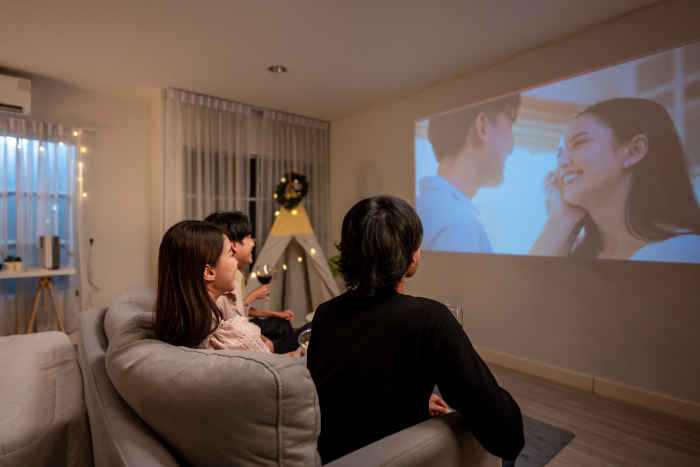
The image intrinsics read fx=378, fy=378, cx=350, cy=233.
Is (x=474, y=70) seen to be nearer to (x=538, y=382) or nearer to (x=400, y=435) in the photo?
(x=538, y=382)

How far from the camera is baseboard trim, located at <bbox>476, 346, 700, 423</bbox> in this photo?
2285mm

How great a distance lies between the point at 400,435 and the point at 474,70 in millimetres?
3224

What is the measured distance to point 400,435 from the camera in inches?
33.7

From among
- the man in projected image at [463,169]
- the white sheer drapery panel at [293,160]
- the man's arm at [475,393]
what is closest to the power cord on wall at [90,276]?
the white sheer drapery panel at [293,160]

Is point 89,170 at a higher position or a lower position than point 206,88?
lower

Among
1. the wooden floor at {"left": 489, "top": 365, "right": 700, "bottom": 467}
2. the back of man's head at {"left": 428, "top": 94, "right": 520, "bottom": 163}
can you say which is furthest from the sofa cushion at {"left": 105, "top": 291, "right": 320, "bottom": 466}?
the back of man's head at {"left": 428, "top": 94, "right": 520, "bottom": 163}

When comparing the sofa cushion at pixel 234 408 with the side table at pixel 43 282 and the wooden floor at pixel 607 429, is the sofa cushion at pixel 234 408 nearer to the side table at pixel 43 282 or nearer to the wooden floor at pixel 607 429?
the wooden floor at pixel 607 429

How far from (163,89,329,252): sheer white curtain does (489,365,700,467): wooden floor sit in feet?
10.1

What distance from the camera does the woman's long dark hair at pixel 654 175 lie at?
7.47ft

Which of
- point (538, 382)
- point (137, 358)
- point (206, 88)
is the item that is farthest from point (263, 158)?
point (137, 358)

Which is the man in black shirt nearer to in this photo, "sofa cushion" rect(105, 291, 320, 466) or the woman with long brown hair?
"sofa cushion" rect(105, 291, 320, 466)

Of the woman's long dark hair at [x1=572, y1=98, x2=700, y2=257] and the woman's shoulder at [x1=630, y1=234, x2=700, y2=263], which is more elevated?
the woman's long dark hair at [x1=572, y1=98, x2=700, y2=257]

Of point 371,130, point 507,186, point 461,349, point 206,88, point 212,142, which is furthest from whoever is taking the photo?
point 371,130

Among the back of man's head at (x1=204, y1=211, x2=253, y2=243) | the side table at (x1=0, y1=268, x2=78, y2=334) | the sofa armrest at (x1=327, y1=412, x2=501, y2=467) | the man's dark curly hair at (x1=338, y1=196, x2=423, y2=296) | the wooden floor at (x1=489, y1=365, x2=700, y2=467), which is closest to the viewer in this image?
the sofa armrest at (x1=327, y1=412, x2=501, y2=467)
